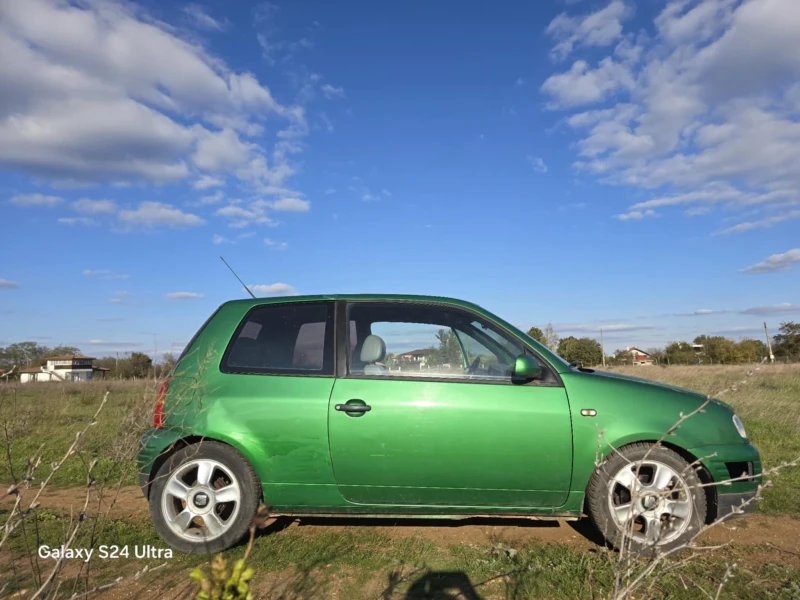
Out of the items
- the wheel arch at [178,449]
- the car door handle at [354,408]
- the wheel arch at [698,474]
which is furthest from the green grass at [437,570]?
the car door handle at [354,408]

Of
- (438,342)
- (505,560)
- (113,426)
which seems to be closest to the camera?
(505,560)

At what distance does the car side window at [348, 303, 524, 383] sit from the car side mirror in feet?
0.51

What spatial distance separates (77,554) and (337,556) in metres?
1.68

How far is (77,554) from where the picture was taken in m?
3.51

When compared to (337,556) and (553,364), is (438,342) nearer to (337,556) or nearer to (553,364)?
(553,364)

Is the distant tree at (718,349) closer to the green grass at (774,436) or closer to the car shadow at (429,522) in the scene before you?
the green grass at (774,436)

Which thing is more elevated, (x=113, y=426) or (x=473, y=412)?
(x=473, y=412)

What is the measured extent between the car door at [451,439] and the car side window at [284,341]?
319mm

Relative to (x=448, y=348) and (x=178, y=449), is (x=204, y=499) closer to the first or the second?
(x=178, y=449)

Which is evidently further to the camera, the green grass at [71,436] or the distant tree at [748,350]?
the distant tree at [748,350]

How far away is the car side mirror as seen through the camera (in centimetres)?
365

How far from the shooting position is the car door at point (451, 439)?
3.63 metres

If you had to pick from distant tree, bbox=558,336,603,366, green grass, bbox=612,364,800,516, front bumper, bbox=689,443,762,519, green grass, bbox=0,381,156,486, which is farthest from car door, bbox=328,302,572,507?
distant tree, bbox=558,336,603,366

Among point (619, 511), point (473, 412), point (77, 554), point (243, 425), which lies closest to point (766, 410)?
point (619, 511)
